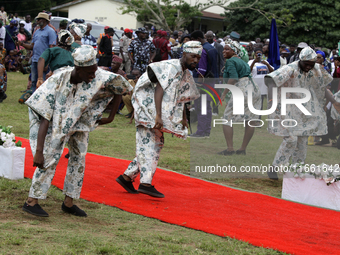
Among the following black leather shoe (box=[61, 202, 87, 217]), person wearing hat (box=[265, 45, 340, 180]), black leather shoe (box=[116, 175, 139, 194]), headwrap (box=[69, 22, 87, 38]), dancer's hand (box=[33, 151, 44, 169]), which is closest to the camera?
dancer's hand (box=[33, 151, 44, 169])

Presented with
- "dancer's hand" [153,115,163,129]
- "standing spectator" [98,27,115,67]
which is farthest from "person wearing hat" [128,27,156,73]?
"dancer's hand" [153,115,163,129]

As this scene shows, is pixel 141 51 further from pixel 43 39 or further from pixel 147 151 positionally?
pixel 147 151

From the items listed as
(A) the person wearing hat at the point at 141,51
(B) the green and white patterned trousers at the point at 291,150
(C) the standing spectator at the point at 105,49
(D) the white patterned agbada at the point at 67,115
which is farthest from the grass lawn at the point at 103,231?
(C) the standing spectator at the point at 105,49

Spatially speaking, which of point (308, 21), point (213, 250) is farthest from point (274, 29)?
point (308, 21)

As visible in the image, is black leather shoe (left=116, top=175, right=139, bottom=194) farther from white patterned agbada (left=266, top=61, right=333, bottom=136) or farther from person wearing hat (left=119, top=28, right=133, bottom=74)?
person wearing hat (left=119, top=28, right=133, bottom=74)

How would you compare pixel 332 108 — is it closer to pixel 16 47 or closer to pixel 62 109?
pixel 62 109

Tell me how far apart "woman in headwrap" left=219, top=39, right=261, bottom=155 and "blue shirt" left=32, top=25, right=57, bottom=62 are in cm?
365

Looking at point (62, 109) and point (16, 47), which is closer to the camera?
point (62, 109)

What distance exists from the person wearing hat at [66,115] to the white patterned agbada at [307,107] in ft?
10.2

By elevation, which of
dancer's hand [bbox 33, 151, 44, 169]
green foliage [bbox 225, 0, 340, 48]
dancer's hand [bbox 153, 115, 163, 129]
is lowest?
dancer's hand [bbox 33, 151, 44, 169]

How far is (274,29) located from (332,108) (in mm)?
3776

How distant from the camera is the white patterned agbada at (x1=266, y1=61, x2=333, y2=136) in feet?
21.5

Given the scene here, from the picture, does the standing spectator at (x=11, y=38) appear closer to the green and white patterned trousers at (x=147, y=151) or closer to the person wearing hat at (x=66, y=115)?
the green and white patterned trousers at (x=147, y=151)

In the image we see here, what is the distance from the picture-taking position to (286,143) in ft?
22.1
